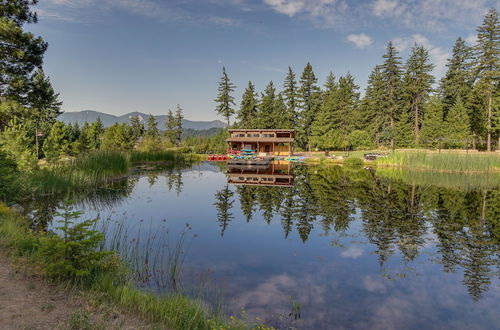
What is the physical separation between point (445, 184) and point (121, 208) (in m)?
20.6

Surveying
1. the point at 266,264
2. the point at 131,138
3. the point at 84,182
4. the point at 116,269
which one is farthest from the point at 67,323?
the point at 131,138

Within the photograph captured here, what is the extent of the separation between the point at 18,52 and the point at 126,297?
660 inches

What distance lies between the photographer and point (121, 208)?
12.6 m

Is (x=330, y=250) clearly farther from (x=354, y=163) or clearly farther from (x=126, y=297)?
(x=354, y=163)

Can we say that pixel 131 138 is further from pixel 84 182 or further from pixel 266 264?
pixel 266 264

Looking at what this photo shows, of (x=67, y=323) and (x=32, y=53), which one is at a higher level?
(x=32, y=53)

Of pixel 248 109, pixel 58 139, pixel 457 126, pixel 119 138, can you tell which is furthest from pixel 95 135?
pixel 457 126

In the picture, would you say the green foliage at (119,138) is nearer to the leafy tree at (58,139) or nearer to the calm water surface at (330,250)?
the leafy tree at (58,139)

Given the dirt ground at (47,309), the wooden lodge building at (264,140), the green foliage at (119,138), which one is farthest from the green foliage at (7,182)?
the green foliage at (119,138)

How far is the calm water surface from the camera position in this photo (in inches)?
218

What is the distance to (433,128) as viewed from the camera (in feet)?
144

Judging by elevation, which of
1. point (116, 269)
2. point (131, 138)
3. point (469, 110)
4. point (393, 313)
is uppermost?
point (469, 110)

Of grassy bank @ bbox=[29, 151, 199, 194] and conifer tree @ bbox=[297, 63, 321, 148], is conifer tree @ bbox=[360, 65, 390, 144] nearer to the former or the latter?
→ conifer tree @ bbox=[297, 63, 321, 148]

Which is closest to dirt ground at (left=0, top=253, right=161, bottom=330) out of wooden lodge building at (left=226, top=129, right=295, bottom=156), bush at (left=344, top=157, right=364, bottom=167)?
bush at (left=344, top=157, right=364, bottom=167)
